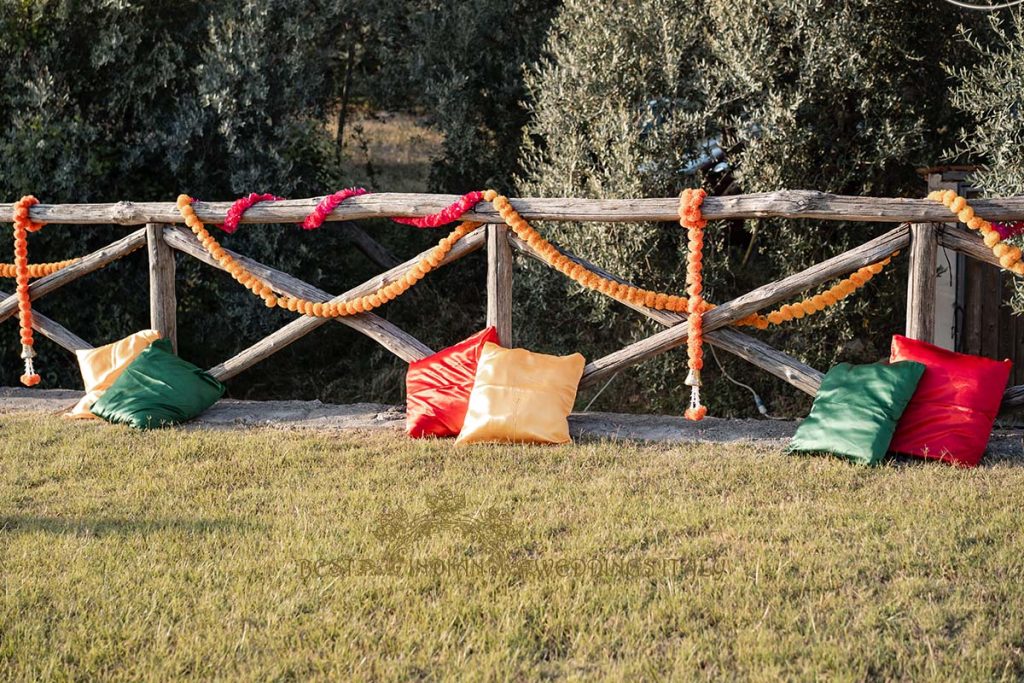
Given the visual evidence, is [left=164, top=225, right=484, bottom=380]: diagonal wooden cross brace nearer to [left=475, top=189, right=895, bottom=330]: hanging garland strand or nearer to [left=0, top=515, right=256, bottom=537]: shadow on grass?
[left=475, top=189, right=895, bottom=330]: hanging garland strand

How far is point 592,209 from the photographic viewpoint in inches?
274

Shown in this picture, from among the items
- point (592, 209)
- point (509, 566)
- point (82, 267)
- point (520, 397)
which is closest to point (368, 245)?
point (82, 267)

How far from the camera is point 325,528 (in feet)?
16.6

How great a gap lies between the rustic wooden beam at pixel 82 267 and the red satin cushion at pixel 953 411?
17.7 feet

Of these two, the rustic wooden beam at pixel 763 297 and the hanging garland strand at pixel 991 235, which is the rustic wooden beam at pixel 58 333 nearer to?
the rustic wooden beam at pixel 763 297

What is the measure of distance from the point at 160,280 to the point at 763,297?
429 cm

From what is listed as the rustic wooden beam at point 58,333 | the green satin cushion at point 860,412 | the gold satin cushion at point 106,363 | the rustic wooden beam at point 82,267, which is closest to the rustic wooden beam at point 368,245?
the rustic wooden beam at point 82,267

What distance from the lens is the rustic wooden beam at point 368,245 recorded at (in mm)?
11312

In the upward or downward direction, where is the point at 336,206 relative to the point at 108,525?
upward

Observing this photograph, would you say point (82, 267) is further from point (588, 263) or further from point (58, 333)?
point (588, 263)

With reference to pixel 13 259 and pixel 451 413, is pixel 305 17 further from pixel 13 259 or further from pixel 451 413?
pixel 451 413

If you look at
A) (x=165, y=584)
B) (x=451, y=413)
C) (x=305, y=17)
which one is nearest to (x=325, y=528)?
(x=165, y=584)

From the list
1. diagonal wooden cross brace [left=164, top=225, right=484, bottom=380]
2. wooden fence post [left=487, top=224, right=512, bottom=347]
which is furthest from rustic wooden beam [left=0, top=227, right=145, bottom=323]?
wooden fence post [left=487, top=224, right=512, bottom=347]

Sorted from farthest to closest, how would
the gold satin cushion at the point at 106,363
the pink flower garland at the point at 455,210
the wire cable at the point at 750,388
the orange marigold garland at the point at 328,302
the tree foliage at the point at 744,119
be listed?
1. the wire cable at the point at 750,388
2. the tree foliage at the point at 744,119
3. the gold satin cushion at the point at 106,363
4. the orange marigold garland at the point at 328,302
5. the pink flower garland at the point at 455,210
